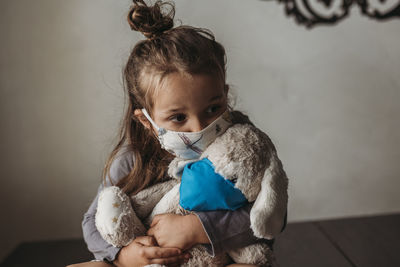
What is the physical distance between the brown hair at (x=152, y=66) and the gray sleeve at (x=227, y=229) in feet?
0.60

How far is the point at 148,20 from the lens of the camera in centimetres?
87

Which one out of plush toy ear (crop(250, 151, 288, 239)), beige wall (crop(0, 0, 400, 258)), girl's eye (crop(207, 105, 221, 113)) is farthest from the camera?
beige wall (crop(0, 0, 400, 258))

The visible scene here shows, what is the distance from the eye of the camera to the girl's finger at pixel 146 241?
808 millimetres

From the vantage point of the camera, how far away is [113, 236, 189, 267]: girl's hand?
792 mm

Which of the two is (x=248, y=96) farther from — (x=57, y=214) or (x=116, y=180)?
(x=57, y=214)

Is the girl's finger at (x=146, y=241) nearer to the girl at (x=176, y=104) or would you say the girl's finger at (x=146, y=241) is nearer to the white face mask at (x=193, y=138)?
the girl at (x=176, y=104)

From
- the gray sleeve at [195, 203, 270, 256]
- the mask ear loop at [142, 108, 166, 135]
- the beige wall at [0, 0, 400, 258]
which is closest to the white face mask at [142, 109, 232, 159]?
the mask ear loop at [142, 108, 166, 135]

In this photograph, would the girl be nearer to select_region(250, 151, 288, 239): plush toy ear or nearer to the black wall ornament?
select_region(250, 151, 288, 239): plush toy ear

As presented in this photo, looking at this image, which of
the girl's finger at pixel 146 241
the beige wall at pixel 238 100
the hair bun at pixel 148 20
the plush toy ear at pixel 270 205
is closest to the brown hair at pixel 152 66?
the hair bun at pixel 148 20

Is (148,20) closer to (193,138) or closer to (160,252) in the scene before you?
(193,138)

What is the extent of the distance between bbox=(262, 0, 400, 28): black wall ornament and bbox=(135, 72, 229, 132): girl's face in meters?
0.81

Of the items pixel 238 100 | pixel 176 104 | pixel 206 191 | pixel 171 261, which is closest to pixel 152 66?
pixel 176 104

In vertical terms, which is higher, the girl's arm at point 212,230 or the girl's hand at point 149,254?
the girl's arm at point 212,230

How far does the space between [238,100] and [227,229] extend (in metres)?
0.81
